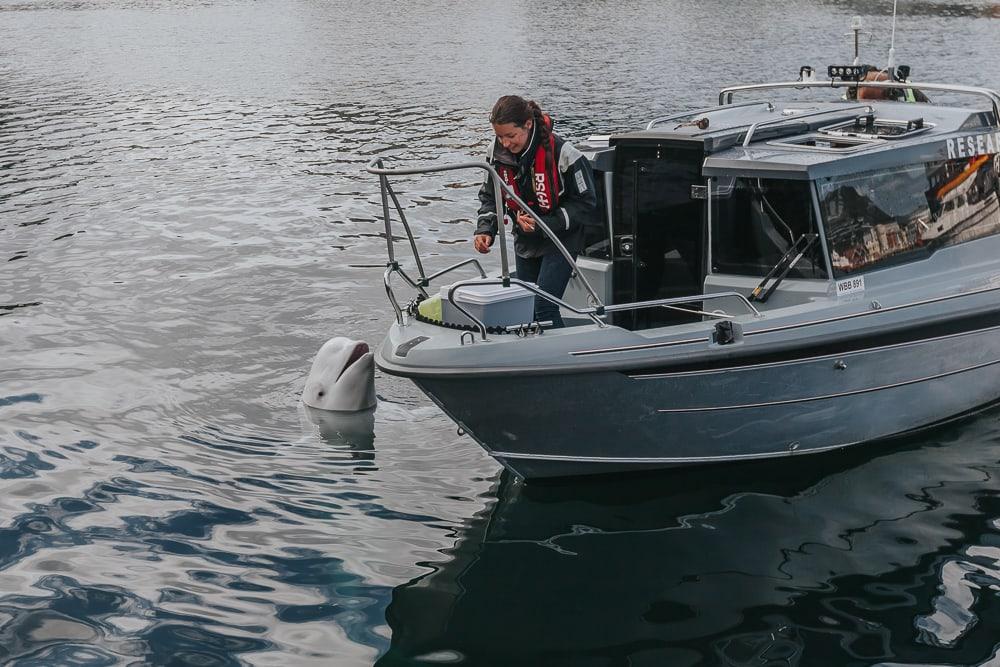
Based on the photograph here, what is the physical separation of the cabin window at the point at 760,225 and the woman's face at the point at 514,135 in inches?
51.5

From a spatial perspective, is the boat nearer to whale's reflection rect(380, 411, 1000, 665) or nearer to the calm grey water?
whale's reflection rect(380, 411, 1000, 665)

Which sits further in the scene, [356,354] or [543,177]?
[356,354]

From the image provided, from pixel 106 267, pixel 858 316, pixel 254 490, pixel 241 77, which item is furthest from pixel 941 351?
pixel 241 77

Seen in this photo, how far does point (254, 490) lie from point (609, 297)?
2.82m

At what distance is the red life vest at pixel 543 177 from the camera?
22.9ft

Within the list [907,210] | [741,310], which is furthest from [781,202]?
[907,210]

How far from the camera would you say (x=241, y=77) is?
88.4 feet

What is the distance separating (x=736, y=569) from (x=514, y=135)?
2.96 metres

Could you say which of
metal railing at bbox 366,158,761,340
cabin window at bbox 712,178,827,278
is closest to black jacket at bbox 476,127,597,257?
metal railing at bbox 366,158,761,340

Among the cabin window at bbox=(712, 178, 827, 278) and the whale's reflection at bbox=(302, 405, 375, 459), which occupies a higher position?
the cabin window at bbox=(712, 178, 827, 278)

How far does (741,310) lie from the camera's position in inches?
282

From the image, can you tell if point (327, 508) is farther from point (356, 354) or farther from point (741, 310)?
point (741, 310)

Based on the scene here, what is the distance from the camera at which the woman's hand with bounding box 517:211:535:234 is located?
700cm

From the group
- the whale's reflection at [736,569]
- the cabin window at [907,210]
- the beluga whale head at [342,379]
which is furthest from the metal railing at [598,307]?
the beluga whale head at [342,379]
